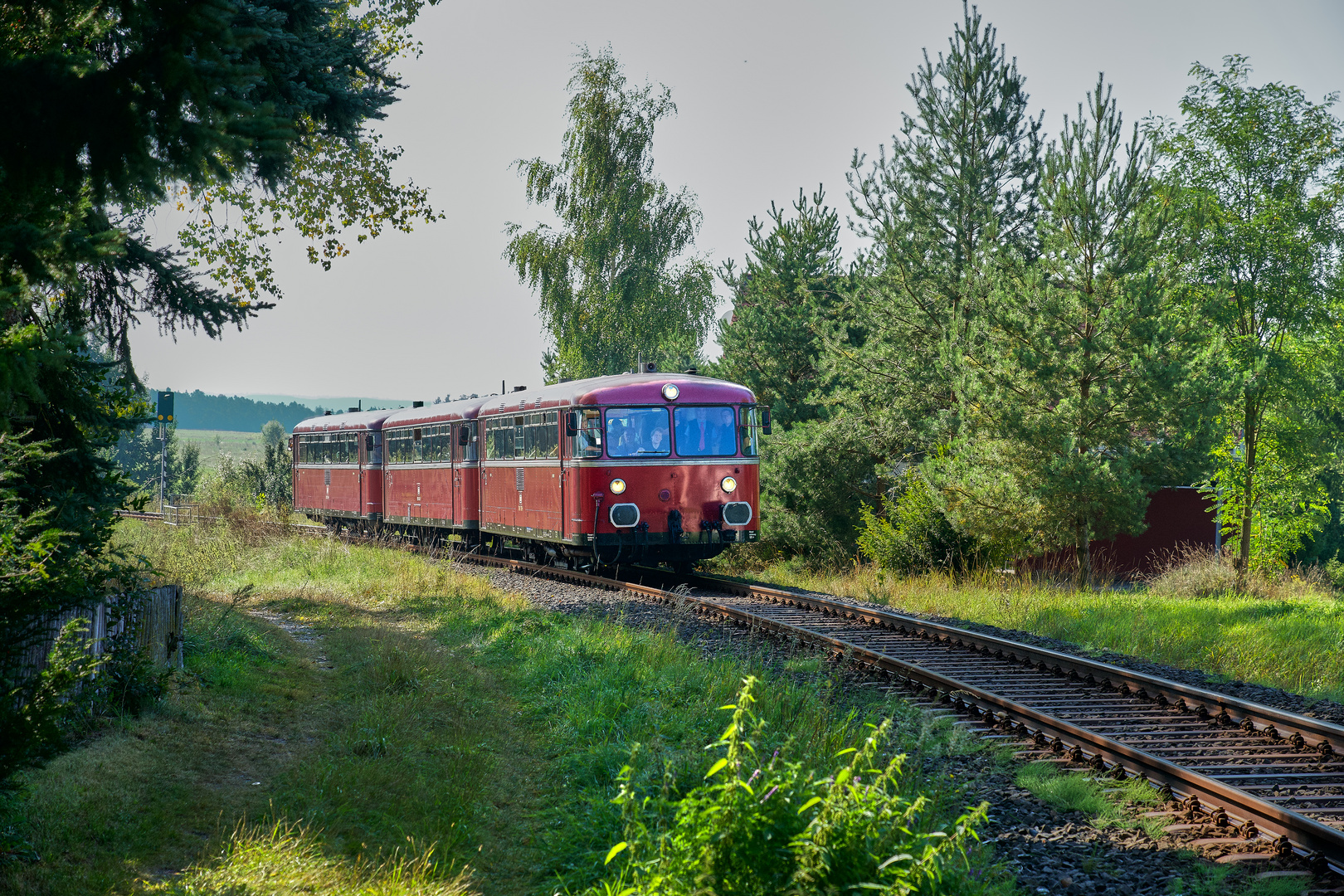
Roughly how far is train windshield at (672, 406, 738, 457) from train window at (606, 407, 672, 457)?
0.23 metres

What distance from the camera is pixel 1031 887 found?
4.96 metres

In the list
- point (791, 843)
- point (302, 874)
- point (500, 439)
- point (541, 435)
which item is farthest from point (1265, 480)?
point (302, 874)

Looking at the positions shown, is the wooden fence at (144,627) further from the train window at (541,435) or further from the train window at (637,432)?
the train window at (541,435)

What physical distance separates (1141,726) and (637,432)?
919cm

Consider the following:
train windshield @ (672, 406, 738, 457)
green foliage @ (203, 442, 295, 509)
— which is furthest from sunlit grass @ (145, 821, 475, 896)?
green foliage @ (203, 442, 295, 509)

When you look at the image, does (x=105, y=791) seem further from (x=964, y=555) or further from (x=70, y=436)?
(x=964, y=555)

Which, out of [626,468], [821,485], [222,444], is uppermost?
[222,444]

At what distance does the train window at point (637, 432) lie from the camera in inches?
614

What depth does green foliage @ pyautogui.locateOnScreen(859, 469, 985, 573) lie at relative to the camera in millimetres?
17766

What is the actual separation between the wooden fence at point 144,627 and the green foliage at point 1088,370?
38.2 ft

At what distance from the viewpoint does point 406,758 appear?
6.81 meters

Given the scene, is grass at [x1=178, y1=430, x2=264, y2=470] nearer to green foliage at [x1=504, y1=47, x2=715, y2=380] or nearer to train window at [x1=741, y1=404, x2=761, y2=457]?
green foliage at [x1=504, y1=47, x2=715, y2=380]

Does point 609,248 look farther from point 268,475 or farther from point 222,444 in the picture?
point 222,444

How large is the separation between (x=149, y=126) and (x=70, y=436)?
2960mm
